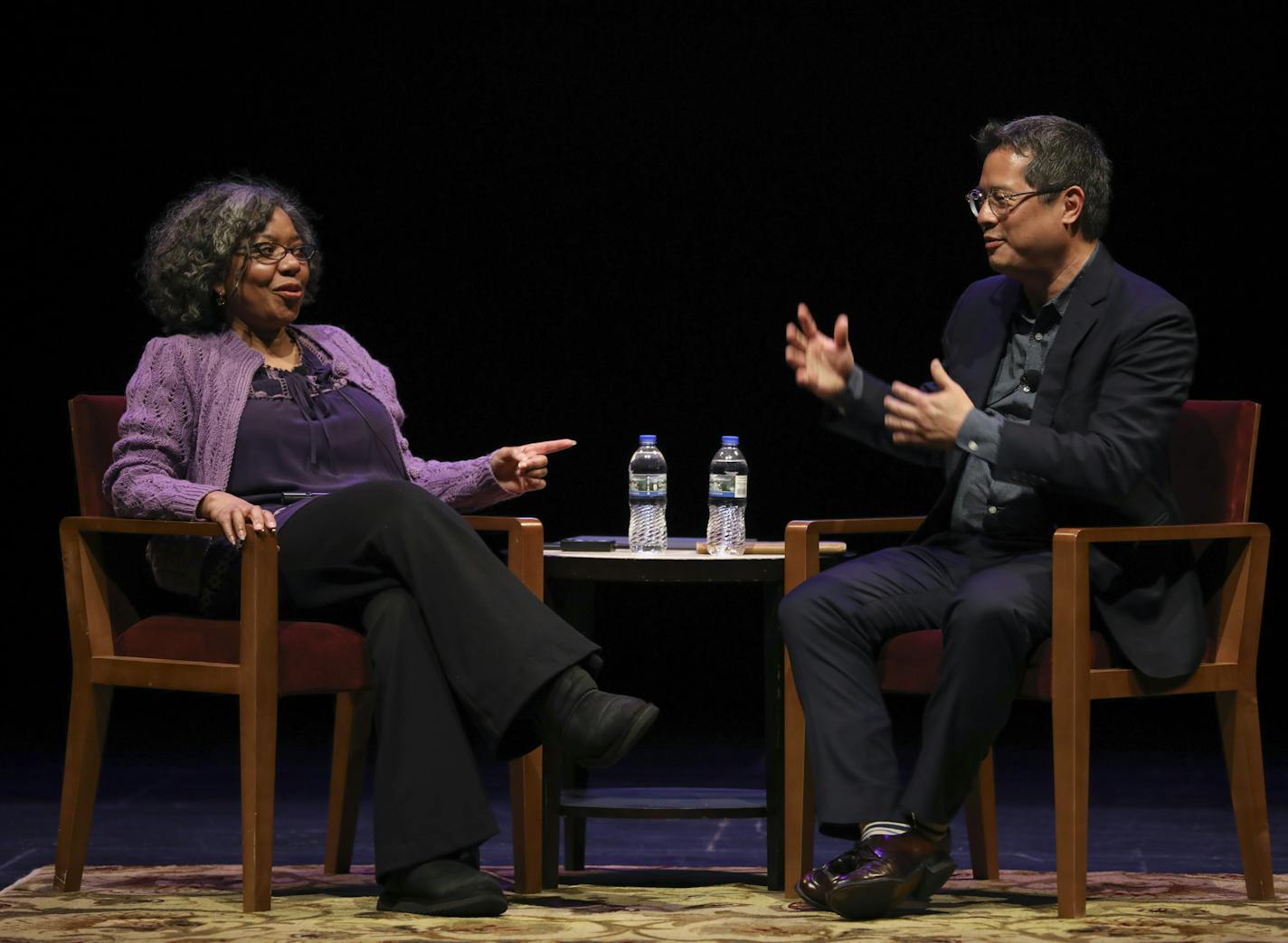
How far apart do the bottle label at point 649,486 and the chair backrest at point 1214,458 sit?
0.88 meters

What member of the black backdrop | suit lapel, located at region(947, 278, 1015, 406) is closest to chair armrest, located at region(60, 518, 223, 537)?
suit lapel, located at region(947, 278, 1015, 406)

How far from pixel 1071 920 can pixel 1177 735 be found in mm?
2411

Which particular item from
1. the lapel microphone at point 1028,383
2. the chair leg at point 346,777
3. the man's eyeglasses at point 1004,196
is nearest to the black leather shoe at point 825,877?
the lapel microphone at point 1028,383

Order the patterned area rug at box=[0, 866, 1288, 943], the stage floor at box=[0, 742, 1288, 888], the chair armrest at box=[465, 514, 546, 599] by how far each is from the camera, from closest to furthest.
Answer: the patterned area rug at box=[0, 866, 1288, 943] < the chair armrest at box=[465, 514, 546, 599] < the stage floor at box=[0, 742, 1288, 888]

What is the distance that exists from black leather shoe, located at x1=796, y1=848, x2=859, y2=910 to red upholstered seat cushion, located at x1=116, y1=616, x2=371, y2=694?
2.37 feet

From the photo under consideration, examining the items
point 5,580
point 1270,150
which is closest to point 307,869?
point 5,580

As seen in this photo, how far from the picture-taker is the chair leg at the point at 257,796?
260 cm

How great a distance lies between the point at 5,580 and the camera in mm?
4953

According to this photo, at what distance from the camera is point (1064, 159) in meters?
2.95

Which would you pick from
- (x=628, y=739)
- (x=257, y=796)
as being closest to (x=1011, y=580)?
(x=628, y=739)

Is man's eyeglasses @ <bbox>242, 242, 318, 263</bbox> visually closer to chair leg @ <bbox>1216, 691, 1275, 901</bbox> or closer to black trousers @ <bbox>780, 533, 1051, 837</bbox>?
black trousers @ <bbox>780, 533, 1051, 837</bbox>

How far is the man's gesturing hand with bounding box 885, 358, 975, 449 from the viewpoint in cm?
269

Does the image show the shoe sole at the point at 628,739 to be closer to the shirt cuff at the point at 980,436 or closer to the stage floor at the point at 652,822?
the shirt cuff at the point at 980,436

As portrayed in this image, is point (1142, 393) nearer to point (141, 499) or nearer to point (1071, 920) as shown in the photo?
point (1071, 920)
